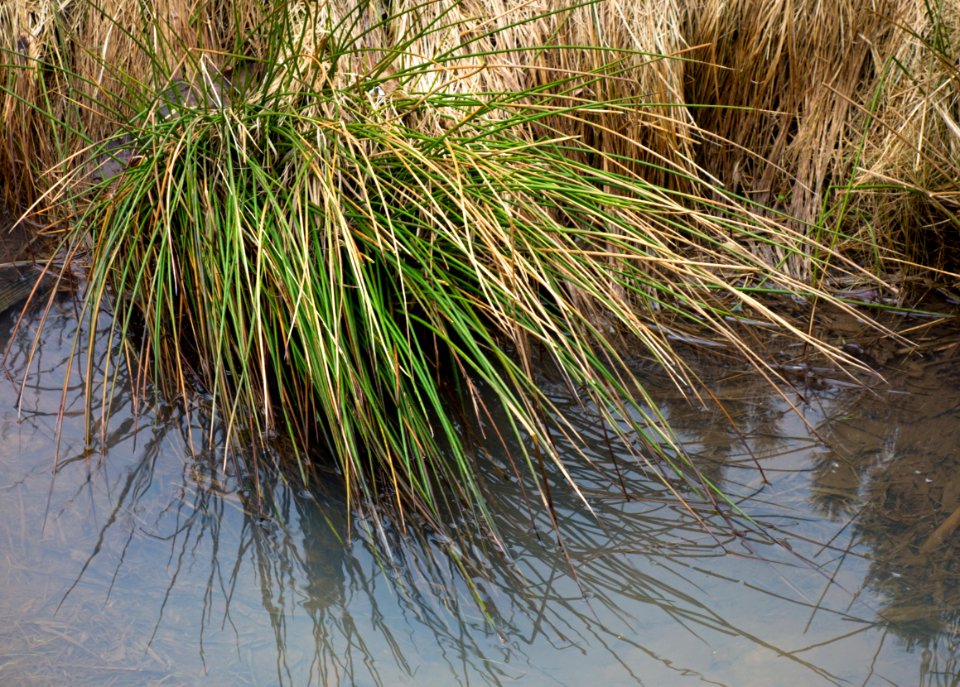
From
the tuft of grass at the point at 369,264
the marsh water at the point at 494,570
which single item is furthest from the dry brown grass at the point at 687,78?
the marsh water at the point at 494,570

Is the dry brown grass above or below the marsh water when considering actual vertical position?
above

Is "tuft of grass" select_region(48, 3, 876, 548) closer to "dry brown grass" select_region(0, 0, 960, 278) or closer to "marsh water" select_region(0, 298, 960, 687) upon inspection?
"marsh water" select_region(0, 298, 960, 687)

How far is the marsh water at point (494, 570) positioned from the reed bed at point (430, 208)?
99 mm

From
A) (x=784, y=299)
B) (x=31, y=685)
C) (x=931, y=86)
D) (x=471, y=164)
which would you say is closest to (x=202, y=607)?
(x=31, y=685)

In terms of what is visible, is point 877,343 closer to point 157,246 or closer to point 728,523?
point 728,523

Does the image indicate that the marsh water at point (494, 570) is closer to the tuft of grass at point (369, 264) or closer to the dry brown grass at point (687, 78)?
the tuft of grass at point (369, 264)

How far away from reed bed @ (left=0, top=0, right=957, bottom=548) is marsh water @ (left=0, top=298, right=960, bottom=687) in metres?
0.10

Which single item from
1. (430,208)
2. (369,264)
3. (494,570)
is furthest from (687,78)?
(494,570)

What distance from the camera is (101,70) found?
2184 millimetres

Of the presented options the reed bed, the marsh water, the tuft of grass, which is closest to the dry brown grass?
the reed bed

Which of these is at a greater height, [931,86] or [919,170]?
[931,86]

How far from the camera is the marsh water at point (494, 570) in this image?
1.43 m

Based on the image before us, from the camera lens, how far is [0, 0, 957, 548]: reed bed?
156 cm

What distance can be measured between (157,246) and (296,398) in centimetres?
42
